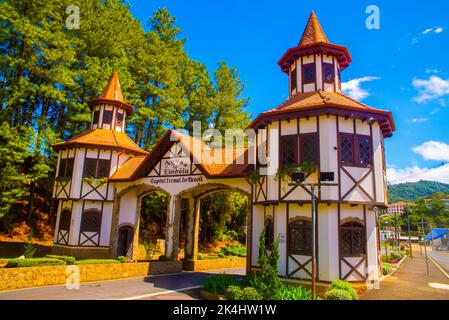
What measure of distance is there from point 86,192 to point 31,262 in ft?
28.2

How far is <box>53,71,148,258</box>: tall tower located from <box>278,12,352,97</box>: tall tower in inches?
546

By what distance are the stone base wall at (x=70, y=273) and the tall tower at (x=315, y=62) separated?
43.7ft

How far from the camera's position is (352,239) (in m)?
13.2

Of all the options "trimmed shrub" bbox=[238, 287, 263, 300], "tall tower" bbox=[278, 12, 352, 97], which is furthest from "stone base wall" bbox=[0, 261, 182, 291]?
"tall tower" bbox=[278, 12, 352, 97]

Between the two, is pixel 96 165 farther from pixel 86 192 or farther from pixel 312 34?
pixel 312 34

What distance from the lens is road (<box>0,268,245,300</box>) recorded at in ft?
39.2

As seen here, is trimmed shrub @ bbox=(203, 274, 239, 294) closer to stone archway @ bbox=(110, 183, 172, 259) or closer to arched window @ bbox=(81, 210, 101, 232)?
stone archway @ bbox=(110, 183, 172, 259)

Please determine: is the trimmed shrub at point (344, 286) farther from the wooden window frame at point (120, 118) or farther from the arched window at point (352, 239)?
the wooden window frame at point (120, 118)

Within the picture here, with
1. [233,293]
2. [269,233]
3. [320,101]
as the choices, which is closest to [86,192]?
[269,233]

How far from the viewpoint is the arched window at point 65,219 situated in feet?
73.2

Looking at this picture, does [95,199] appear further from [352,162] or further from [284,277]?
[352,162]
